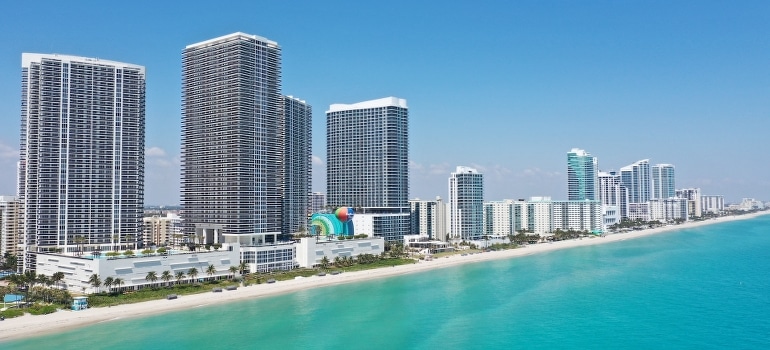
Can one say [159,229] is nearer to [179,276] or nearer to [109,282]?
[179,276]

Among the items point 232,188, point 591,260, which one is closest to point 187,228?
point 232,188

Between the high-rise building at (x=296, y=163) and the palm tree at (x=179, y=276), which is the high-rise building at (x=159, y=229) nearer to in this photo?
the high-rise building at (x=296, y=163)

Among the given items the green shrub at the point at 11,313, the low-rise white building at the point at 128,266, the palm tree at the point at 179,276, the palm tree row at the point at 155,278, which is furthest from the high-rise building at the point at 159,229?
the green shrub at the point at 11,313

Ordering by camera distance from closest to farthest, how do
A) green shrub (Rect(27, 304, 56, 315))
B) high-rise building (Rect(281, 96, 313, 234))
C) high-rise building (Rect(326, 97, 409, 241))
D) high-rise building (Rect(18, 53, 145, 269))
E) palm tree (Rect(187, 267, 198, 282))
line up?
green shrub (Rect(27, 304, 56, 315)) → palm tree (Rect(187, 267, 198, 282)) → high-rise building (Rect(18, 53, 145, 269)) → high-rise building (Rect(281, 96, 313, 234)) → high-rise building (Rect(326, 97, 409, 241))

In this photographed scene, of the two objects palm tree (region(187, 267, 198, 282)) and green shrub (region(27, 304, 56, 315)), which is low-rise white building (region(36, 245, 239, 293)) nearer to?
palm tree (region(187, 267, 198, 282))

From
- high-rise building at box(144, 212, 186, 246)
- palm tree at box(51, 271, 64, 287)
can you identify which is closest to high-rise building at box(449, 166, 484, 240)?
high-rise building at box(144, 212, 186, 246)

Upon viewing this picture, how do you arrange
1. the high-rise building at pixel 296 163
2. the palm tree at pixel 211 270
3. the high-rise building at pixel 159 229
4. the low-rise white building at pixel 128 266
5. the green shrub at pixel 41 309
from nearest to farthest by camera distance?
the green shrub at pixel 41 309 → the low-rise white building at pixel 128 266 → the palm tree at pixel 211 270 → the high-rise building at pixel 296 163 → the high-rise building at pixel 159 229
